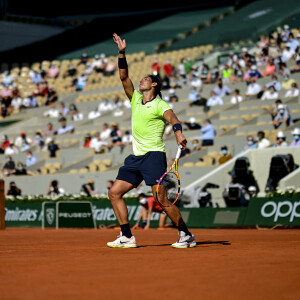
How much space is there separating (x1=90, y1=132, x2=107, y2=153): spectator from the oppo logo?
11.9 metres

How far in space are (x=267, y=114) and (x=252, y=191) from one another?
6107mm

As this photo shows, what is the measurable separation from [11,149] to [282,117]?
1442 cm

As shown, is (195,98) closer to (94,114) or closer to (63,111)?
(94,114)

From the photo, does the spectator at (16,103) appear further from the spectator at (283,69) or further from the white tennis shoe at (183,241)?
the white tennis shoe at (183,241)

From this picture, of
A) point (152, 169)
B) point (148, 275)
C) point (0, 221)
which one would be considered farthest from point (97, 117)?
point (148, 275)

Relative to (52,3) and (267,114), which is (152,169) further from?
(52,3)

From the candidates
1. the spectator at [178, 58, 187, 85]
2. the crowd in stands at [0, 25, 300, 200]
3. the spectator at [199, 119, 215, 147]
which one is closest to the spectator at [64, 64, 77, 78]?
the crowd in stands at [0, 25, 300, 200]

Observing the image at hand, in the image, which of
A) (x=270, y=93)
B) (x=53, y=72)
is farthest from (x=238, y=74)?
(x=53, y=72)

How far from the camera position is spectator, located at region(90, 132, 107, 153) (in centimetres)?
3048

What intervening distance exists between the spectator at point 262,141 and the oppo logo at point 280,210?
445cm

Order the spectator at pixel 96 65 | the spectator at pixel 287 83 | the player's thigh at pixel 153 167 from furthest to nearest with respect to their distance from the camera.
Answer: the spectator at pixel 96 65, the spectator at pixel 287 83, the player's thigh at pixel 153 167

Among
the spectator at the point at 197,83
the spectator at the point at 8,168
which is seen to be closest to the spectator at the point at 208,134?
the spectator at the point at 197,83

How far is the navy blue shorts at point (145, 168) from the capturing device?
1030 centimetres

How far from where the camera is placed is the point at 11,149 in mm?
34562
